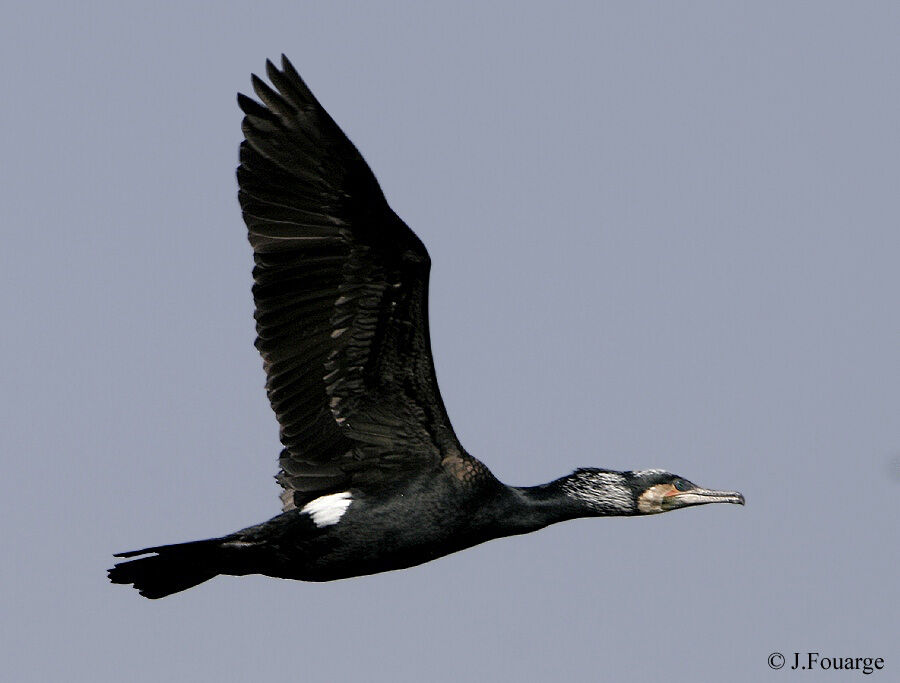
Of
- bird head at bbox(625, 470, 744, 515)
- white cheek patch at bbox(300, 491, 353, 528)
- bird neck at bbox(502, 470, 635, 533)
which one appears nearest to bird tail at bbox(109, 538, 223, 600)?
white cheek patch at bbox(300, 491, 353, 528)

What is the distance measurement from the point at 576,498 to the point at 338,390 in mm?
1665

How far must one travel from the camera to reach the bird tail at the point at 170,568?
34.4ft

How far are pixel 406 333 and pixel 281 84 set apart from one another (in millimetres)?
1552

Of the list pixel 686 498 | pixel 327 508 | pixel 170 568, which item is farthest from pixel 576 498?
pixel 170 568

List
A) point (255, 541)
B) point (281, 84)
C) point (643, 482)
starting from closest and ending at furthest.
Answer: point (281, 84) → point (255, 541) → point (643, 482)

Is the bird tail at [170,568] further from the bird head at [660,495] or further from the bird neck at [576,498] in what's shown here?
the bird head at [660,495]

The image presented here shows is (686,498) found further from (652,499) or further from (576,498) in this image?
(576,498)

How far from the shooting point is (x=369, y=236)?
10117 millimetres

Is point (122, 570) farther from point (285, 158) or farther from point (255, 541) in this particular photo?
point (285, 158)

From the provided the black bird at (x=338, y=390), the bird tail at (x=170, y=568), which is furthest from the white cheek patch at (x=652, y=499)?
the bird tail at (x=170, y=568)

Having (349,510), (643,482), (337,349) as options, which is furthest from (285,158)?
(643,482)

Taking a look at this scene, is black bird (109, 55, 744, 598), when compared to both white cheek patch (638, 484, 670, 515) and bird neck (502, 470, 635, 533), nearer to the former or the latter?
bird neck (502, 470, 635, 533)

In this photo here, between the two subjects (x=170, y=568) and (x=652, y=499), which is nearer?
(x=170, y=568)

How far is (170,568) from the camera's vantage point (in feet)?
34.9
